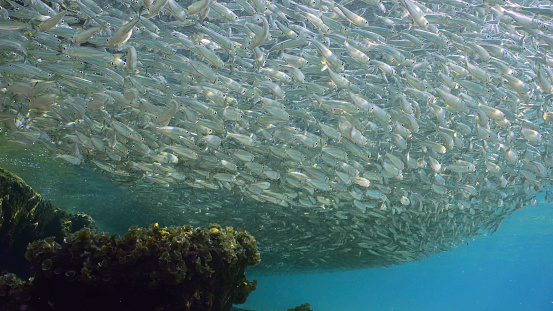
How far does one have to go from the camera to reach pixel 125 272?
164 inches

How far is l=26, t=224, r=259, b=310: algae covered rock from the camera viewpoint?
13.2 feet

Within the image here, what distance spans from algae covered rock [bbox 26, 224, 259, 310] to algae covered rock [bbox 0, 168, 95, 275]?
5152 mm

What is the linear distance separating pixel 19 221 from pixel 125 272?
23.4 feet

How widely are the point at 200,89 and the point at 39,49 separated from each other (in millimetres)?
3087

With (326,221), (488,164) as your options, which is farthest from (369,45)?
(326,221)

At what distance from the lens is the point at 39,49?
613 cm

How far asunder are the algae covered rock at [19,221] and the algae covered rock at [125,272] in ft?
16.9

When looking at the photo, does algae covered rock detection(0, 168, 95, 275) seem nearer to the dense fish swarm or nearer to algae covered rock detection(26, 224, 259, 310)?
the dense fish swarm

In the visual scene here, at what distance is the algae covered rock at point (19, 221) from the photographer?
8547 mm

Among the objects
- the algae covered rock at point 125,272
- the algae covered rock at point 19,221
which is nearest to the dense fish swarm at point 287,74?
the algae covered rock at point 19,221

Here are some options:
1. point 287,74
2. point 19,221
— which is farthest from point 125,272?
point 19,221

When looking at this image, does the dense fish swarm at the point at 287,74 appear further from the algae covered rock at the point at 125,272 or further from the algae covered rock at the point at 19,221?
the algae covered rock at the point at 125,272

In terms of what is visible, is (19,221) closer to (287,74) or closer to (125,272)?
(125,272)

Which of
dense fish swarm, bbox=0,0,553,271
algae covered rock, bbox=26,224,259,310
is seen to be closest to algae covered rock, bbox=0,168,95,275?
dense fish swarm, bbox=0,0,553,271
